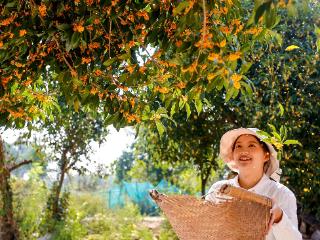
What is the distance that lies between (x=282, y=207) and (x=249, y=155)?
1.15ft

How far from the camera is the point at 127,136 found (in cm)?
1125

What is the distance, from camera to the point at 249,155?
2.25 metres

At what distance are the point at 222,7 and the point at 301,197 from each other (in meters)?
3.52

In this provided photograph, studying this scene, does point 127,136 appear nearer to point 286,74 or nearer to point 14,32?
point 286,74

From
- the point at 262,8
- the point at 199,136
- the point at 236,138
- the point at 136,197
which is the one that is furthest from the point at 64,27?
the point at 136,197

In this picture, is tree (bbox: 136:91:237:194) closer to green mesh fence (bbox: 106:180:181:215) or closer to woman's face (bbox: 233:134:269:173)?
woman's face (bbox: 233:134:269:173)

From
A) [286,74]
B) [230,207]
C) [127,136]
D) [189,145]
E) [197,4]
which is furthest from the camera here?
[127,136]

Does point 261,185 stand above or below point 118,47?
below

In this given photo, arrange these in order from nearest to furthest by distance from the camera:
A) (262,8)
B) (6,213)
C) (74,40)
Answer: (262,8)
(74,40)
(6,213)

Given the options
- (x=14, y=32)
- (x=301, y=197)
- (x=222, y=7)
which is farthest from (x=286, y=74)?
(x=14, y=32)

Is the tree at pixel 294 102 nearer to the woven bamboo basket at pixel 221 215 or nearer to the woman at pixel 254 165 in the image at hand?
the woman at pixel 254 165

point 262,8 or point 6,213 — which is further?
point 6,213

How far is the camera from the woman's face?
7.33 feet

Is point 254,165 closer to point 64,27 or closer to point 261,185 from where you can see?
point 261,185
